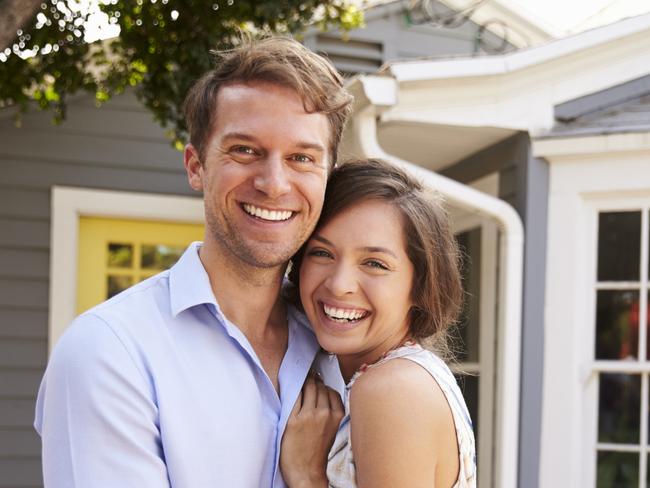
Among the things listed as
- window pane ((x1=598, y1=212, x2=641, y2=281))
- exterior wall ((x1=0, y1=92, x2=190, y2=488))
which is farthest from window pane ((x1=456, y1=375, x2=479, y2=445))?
exterior wall ((x1=0, y1=92, x2=190, y2=488))

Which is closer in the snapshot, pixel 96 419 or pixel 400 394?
pixel 96 419

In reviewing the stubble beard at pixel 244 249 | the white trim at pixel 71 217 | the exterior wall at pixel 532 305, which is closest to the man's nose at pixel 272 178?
the stubble beard at pixel 244 249

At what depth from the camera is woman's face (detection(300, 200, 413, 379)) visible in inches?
77.4

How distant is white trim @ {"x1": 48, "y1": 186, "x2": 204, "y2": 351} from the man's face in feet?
12.1

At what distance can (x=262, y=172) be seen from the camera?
1.85m

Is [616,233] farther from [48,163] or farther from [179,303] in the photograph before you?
[48,163]

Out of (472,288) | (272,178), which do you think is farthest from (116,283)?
(272,178)

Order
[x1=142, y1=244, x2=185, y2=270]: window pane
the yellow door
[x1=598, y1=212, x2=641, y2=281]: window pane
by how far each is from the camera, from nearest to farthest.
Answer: [x1=598, y1=212, x2=641, y2=281]: window pane
the yellow door
[x1=142, y1=244, x2=185, y2=270]: window pane

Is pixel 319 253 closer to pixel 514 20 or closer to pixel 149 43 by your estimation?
pixel 149 43

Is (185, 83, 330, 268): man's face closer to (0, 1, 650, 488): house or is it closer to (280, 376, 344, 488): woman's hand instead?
(280, 376, 344, 488): woman's hand

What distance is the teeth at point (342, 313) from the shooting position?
77.6 inches

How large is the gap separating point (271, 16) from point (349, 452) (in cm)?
326

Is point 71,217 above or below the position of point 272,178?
above

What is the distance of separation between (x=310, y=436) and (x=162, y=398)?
36cm
